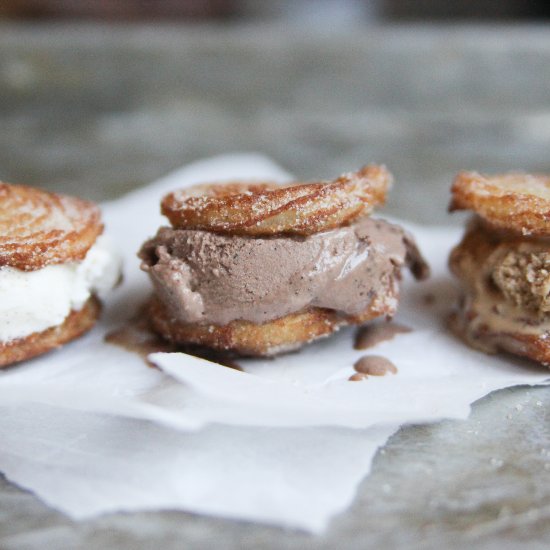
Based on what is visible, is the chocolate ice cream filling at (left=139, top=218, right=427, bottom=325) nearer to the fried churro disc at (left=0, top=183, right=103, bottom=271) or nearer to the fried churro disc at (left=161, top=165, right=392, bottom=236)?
the fried churro disc at (left=161, top=165, right=392, bottom=236)

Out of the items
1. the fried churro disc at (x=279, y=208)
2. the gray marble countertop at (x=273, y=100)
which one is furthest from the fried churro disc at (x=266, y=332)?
the gray marble countertop at (x=273, y=100)

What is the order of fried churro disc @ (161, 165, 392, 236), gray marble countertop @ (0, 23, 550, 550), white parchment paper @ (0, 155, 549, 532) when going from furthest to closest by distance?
gray marble countertop @ (0, 23, 550, 550) < fried churro disc @ (161, 165, 392, 236) < white parchment paper @ (0, 155, 549, 532)

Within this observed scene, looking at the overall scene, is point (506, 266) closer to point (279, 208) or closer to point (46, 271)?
point (279, 208)

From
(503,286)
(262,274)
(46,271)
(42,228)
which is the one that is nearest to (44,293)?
(46,271)

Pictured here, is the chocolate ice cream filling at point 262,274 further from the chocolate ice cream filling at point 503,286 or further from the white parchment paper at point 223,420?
the chocolate ice cream filling at point 503,286

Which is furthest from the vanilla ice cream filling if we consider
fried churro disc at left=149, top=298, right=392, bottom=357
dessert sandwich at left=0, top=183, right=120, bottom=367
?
fried churro disc at left=149, top=298, right=392, bottom=357

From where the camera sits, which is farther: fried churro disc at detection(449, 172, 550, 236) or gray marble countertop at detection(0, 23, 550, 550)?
gray marble countertop at detection(0, 23, 550, 550)

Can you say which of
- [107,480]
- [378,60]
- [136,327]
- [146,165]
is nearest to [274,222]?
[136,327]
